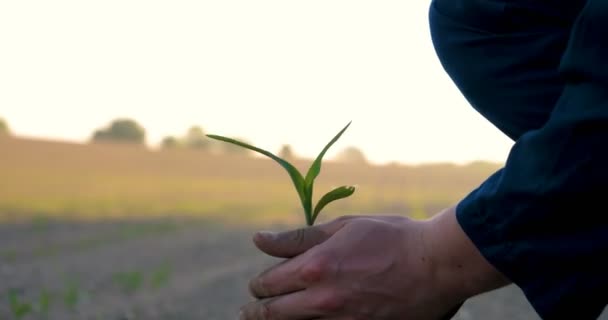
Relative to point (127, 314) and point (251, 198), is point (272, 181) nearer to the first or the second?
point (251, 198)

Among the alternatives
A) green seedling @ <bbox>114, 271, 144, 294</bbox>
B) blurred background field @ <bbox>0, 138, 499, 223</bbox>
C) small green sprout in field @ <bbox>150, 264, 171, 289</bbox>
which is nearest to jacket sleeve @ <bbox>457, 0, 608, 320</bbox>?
green seedling @ <bbox>114, 271, 144, 294</bbox>

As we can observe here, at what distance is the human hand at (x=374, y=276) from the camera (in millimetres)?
1268

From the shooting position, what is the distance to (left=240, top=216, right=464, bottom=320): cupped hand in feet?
4.16

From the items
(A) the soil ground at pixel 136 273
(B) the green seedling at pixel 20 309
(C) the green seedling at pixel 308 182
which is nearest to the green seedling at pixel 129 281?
(A) the soil ground at pixel 136 273

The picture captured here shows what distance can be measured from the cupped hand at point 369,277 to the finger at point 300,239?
4 centimetres

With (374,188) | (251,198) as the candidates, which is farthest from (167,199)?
Result: (374,188)

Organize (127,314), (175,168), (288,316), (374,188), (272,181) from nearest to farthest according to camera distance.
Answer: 1. (288,316)
2. (127,314)
3. (374,188)
4. (272,181)
5. (175,168)

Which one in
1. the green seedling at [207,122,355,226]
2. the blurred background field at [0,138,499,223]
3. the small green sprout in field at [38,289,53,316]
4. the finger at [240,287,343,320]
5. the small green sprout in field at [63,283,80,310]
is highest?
the green seedling at [207,122,355,226]

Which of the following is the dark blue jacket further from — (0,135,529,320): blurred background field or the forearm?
(0,135,529,320): blurred background field

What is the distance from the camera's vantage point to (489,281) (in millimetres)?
1248

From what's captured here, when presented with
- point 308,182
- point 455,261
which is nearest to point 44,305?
point 308,182

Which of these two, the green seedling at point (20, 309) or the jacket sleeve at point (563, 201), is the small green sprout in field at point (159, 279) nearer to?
the green seedling at point (20, 309)

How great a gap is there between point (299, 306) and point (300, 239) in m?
0.11

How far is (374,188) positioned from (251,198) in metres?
3.22
